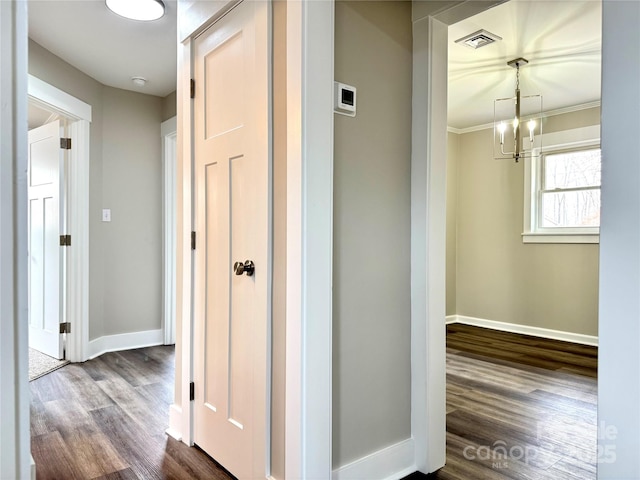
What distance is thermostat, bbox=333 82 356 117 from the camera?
1622 millimetres

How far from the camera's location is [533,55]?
126 inches

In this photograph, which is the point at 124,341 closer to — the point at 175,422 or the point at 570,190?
the point at 175,422

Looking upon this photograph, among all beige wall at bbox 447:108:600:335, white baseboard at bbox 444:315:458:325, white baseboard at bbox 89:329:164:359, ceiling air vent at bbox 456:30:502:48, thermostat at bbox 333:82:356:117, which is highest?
ceiling air vent at bbox 456:30:502:48

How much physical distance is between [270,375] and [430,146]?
1.18 m

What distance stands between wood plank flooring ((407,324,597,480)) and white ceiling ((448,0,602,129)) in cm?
235

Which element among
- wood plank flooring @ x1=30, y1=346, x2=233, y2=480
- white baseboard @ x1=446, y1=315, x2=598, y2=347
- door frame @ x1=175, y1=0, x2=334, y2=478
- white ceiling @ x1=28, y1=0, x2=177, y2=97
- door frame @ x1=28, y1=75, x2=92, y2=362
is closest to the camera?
door frame @ x1=175, y1=0, x2=334, y2=478

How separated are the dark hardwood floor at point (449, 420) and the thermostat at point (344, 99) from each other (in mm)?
1592

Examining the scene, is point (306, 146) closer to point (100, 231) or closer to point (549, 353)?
point (100, 231)

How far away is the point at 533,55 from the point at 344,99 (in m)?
2.31

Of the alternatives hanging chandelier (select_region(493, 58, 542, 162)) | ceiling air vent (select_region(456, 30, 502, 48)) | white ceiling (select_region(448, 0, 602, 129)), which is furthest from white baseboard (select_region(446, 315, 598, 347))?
ceiling air vent (select_region(456, 30, 502, 48))

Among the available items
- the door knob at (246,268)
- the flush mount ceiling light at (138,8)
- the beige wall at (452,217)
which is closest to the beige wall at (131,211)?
the flush mount ceiling light at (138,8)

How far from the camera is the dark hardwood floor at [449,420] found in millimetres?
1936

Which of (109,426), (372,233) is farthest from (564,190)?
(109,426)

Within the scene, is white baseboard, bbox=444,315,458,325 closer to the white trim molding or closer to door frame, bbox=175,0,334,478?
door frame, bbox=175,0,334,478
